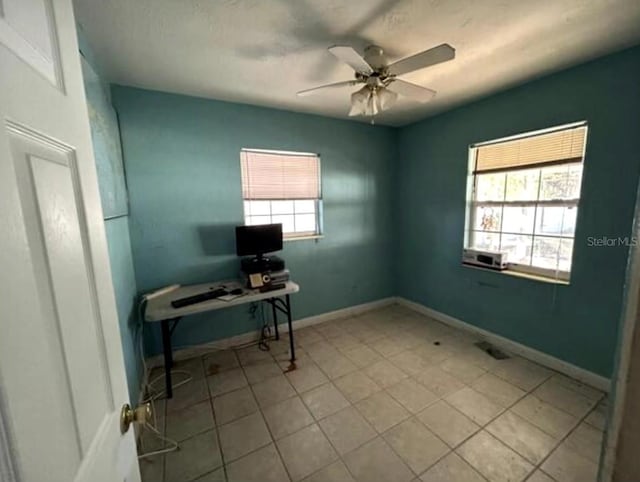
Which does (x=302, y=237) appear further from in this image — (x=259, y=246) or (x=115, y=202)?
(x=115, y=202)

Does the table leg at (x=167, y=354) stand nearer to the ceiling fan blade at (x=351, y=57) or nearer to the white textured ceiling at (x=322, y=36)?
the white textured ceiling at (x=322, y=36)

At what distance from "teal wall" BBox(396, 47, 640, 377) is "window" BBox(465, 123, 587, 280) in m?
0.10

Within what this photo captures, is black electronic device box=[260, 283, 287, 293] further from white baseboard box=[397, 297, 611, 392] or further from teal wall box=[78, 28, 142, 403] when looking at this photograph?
white baseboard box=[397, 297, 611, 392]

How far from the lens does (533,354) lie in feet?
8.11

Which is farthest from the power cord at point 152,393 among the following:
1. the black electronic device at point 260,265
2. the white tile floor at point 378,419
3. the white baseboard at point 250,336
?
the black electronic device at point 260,265

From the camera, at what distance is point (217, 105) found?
257 cm

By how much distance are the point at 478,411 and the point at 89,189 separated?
250cm

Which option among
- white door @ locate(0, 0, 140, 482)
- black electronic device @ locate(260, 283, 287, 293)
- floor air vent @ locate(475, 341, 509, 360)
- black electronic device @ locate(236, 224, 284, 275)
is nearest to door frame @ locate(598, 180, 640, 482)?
white door @ locate(0, 0, 140, 482)

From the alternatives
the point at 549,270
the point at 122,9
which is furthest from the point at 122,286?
the point at 549,270

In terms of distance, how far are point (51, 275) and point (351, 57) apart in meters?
1.60

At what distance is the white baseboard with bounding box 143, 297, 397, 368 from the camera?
260 centimetres

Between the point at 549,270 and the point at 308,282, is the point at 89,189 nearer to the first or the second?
the point at 308,282

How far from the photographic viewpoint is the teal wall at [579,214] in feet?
6.27

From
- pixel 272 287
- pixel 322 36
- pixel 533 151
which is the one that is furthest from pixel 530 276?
pixel 322 36
